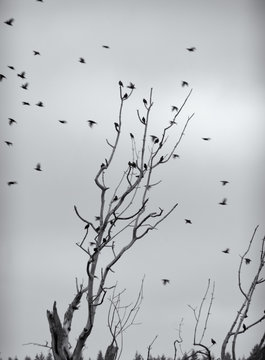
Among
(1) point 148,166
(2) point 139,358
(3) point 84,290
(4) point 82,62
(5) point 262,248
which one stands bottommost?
(2) point 139,358

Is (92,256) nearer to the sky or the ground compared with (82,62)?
nearer to the ground

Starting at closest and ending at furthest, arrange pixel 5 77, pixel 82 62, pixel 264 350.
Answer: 1. pixel 264 350
2. pixel 82 62
3. pixel 5 77

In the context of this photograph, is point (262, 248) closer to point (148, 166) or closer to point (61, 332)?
point (148, 166)

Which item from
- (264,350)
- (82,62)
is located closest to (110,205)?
(264,350)

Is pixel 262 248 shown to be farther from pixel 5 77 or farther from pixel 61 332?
pixel 5 77

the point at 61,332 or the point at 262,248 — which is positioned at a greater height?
the point at 262,248

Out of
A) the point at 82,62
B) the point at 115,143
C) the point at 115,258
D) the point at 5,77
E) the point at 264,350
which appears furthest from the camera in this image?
the point at 5,77

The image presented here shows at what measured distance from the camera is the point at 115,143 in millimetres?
9836

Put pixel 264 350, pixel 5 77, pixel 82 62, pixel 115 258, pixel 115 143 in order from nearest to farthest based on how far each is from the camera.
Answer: pixel 264 350 → pixel 115 258 → pixel 115 143 → pixel 82 62 → pixel 5 77

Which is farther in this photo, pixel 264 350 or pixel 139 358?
pixel 139 358

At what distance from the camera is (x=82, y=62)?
1662cm

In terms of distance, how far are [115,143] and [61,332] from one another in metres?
2.37

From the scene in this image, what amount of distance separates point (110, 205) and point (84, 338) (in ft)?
5.29

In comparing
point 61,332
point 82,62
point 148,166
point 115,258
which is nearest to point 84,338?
point 61,332
